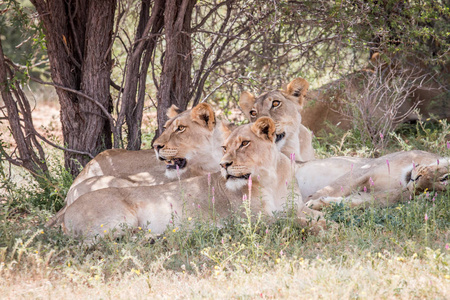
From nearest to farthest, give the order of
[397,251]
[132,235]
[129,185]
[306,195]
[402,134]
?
[397,251] < [132,235] < [129,185] < [306,195] < [402,134]

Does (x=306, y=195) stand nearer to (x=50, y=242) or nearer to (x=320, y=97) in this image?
(x=50, y=242)

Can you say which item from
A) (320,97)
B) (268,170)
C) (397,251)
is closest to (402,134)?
(320,97)

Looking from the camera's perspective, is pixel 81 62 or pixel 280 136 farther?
pixel 81 62

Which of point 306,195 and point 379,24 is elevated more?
point 379,24

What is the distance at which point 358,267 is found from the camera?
13.0 ft

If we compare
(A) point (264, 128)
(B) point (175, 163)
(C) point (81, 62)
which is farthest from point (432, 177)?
(C) point (81, 62)

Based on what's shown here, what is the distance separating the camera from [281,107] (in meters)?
7.05

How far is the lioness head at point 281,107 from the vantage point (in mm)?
6973

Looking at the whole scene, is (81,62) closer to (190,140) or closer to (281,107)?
(190,140)

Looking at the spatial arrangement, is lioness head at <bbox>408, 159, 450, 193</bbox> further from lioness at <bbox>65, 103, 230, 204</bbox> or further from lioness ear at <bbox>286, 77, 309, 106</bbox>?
lioness ear at <bbox>286, 77, 309, 106</bbox>

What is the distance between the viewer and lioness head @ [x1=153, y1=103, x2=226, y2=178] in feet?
20.0

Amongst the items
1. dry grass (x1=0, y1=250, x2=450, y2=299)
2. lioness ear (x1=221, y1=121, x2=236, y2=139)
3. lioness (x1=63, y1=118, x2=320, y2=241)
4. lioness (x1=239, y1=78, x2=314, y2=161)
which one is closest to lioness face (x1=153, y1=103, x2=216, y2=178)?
lioness ear (x1=221, y1=121, x2=236, y2=139)

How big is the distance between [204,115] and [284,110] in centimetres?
126

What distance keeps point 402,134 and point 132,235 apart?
6.03 metres
